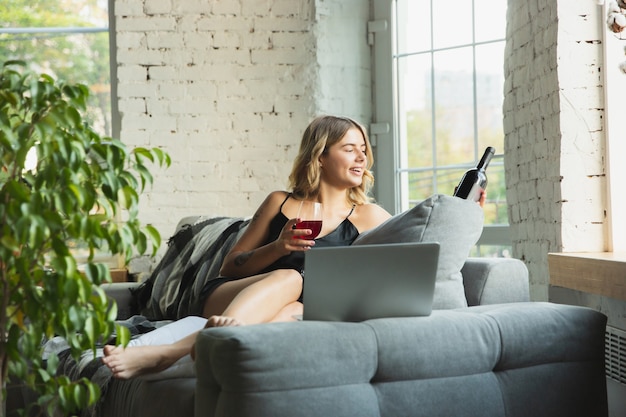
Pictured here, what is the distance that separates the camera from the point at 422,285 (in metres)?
2.05

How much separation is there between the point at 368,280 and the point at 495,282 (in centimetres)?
77

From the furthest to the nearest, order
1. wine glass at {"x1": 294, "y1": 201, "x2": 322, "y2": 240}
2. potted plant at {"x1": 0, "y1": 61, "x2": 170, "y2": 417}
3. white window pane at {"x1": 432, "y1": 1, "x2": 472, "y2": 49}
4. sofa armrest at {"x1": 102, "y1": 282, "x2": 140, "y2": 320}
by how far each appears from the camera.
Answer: white window pane at {"x1": 432, "y1": 1, "x2": 472, "y2": 49}
sofa armrest at {"x1": 102, "y1": 282, "x2": 140, "y2": 320}
wine glass at {"x1": 294, "y1": 201, "x2": 322, "y2": 240}
potted plant at {"x1": 0, "y1": 61, "x2": 170, "y2": 417}

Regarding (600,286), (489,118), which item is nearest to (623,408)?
(600,286)

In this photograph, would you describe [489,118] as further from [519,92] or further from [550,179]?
[550,179]

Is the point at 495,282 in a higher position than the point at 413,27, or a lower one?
lower

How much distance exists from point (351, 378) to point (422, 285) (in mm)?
293

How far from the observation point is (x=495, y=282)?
8.73ft

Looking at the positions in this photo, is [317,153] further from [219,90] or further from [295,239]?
[219,90]

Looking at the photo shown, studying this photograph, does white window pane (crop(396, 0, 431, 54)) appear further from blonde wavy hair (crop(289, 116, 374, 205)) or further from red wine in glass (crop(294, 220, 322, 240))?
red wine in glass (crop(294, 220, 322, 240))

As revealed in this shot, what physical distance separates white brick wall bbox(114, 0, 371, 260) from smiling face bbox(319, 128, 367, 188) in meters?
1.39

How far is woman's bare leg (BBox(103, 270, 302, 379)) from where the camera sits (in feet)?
7.36

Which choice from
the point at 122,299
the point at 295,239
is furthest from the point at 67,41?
the point at 295,239

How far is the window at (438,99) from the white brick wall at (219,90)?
1.19 feet

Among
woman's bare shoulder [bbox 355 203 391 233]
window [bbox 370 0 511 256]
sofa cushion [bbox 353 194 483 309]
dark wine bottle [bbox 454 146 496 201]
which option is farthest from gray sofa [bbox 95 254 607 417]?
window [bbox 370 0 511 256]
